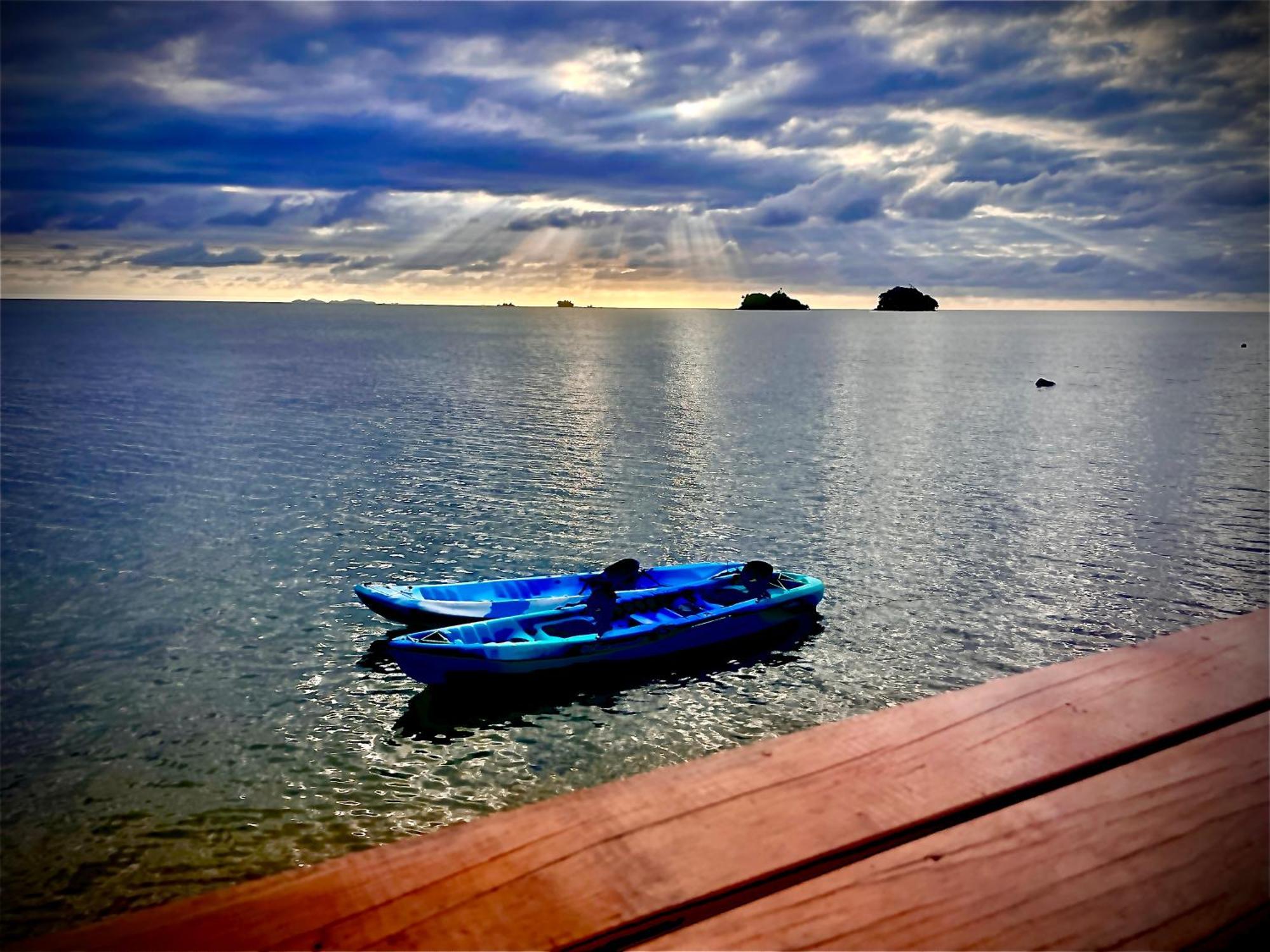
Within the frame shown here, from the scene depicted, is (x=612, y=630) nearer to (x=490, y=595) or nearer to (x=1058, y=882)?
(x=490, y=595)

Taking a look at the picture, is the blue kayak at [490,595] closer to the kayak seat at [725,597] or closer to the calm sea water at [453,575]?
the kayak seat at [725,597]

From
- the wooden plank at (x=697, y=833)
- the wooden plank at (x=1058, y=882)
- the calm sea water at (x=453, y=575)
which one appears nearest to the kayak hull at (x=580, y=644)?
the calm sea water at (x=453, y=575)

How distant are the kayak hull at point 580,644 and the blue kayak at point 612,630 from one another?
19 mm

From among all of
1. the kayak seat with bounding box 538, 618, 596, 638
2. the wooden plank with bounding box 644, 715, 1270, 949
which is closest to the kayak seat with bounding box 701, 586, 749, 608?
the kayak seat with bounding box 538, 618, 596, 638

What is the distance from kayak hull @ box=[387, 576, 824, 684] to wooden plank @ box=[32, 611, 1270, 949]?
1685cm

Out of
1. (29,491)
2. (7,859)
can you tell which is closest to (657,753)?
(7,859)

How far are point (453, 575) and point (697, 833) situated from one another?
85.6 feet

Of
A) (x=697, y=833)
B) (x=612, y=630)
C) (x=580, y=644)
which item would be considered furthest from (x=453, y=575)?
(x=697, y=833)

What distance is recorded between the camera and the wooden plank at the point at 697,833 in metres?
1.83

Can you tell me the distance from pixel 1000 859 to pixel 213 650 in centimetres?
2295

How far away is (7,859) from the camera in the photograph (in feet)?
46.1

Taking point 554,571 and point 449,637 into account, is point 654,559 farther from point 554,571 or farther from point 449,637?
point 449,637

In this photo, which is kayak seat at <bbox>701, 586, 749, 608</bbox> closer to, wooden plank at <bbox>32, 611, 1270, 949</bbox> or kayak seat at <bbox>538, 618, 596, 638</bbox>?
kayak seat at <bbox>538, 618, 596, 638</bbox>

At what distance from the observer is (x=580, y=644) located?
19.7 meters
